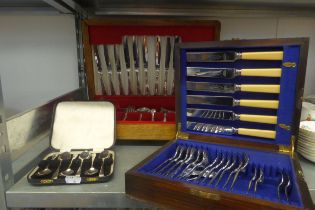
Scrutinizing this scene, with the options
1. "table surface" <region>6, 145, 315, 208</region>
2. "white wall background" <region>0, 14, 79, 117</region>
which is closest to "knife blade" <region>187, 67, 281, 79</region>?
"table surface" <region>6, 145, 315, 208</region>

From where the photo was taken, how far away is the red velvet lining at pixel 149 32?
2.30ft

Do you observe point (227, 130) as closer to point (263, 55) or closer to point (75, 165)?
point (263, 55)

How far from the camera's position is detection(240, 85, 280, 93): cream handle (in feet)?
1.62

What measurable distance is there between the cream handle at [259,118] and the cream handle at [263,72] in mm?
92

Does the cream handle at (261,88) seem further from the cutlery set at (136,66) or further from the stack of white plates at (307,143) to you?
the cutlery set at (136,66)

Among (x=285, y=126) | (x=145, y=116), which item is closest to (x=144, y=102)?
(x=145, y=116)

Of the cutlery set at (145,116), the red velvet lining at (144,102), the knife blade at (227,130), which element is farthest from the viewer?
the red velvet lining at (144,102)

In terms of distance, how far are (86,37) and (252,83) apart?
49 cm

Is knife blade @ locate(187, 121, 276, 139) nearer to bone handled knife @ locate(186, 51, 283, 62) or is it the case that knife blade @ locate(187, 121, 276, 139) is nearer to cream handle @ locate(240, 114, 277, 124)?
cream handle @ locate(240, 114, 277, 124)

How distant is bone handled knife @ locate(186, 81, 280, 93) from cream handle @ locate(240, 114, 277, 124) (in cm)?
6

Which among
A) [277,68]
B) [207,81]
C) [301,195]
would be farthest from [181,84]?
[301,195]

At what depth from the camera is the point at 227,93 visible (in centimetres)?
55

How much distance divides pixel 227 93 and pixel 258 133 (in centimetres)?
11

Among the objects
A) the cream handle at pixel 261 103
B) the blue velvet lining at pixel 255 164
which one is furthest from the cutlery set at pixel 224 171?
the cream handle at pixel 261 103
